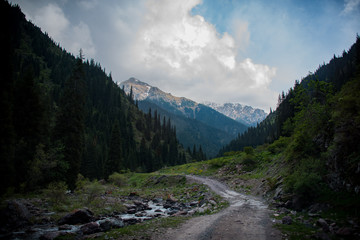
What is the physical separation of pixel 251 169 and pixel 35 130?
Answer: 1638 inches

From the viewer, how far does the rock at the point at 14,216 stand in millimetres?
12375

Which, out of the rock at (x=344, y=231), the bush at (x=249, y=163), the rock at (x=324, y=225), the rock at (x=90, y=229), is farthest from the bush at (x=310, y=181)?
the bush at (x=249, y=163)

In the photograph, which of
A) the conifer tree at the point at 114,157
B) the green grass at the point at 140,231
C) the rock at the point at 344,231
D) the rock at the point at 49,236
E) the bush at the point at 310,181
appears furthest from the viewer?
the conifer tree at the point at 114,157

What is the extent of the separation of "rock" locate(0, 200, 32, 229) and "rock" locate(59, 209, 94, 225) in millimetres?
2395

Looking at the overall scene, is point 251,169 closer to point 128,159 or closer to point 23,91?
point 23,91

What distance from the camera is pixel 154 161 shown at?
10712cm

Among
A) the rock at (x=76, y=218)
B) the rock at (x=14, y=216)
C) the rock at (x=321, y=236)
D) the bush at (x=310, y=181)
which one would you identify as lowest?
the rock at (x=76, y=218)

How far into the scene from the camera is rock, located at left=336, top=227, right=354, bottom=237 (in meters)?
7.93

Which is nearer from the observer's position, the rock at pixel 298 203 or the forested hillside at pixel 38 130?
the rock at pixel 298 203

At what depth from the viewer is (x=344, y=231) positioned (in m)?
8.08

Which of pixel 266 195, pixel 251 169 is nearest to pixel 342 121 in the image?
pixel 266 195

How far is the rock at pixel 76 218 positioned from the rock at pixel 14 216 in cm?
239

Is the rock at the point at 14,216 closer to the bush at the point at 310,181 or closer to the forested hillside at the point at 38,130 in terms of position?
the forested hillside at the point at 38,130

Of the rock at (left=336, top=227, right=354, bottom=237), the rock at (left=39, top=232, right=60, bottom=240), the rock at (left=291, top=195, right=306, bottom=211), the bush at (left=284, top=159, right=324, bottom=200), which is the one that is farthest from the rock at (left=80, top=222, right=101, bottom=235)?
the bush at (left=284, top=159, right=324, bottom=200)
